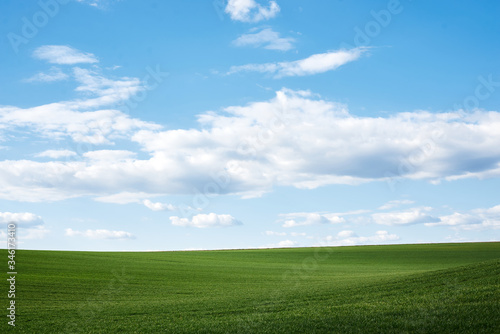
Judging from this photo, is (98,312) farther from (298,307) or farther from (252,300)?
(298,307)

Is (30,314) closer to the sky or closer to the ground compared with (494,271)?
closer to the ground

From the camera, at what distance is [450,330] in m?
14.9

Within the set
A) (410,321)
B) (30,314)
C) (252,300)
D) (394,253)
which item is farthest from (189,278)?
(394,253)

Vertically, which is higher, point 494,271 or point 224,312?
point 494,271

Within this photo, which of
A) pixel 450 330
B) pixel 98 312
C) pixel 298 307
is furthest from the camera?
pixel 98 312

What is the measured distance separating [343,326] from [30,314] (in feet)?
57.0

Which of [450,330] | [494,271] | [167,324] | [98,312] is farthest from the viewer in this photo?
[494,271]

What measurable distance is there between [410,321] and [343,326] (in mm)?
2581

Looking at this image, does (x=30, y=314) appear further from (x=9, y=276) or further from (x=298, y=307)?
(x=9, y=276)

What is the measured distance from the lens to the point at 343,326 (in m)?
16.5

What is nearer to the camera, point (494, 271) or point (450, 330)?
point (450, 330)

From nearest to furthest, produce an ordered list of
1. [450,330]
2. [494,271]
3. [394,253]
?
[450,330] → [494,271] → [394,253]

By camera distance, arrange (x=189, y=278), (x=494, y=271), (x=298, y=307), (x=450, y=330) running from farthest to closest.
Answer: (x=189, y=278), (x=494, y=271), (x=298, y=307), (x=450, y=330)

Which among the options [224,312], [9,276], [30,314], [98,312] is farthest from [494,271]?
[9,276]
